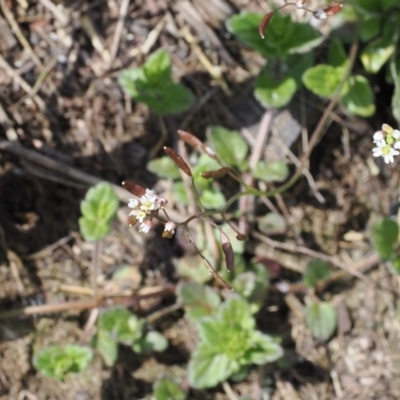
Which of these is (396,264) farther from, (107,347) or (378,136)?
(107,347)

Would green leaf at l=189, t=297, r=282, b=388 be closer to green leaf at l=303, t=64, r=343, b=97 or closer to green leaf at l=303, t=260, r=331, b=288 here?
green leaf at l=303, t=260, r=331, b=288

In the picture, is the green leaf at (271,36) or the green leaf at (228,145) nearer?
the green leaf at (271,36)

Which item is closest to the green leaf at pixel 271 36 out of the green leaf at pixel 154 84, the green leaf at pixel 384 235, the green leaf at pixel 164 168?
the green leaf at pixel 154 84

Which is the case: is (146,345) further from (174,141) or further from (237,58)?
(237,58)

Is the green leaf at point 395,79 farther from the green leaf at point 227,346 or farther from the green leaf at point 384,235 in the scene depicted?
the green leaf at point 227,346

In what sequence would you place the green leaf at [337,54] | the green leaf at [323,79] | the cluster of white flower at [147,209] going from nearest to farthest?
the cluster of white flower at [147,209]
the green leaf at [323,79]
the green leaf at [337,54]

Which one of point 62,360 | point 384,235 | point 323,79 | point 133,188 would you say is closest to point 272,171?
point 323,79

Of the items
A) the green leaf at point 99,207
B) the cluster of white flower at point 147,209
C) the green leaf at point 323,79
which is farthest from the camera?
the green leaf at point 323,79

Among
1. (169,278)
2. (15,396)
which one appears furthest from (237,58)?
(15,396)
